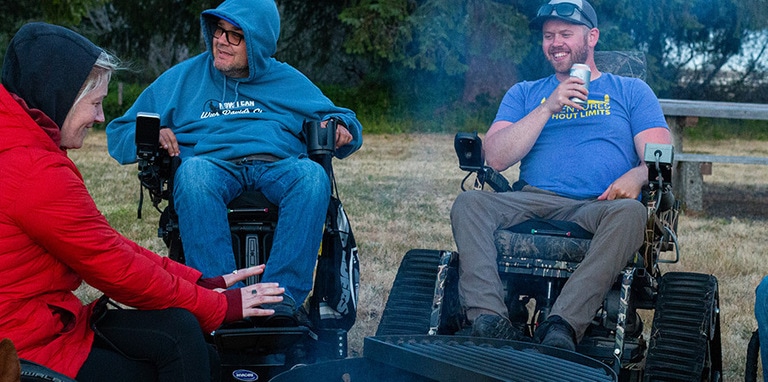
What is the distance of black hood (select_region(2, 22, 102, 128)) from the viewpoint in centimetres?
234

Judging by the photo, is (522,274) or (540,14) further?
(540,14)

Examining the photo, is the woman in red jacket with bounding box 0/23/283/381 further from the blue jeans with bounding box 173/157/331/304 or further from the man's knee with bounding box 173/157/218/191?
the man's knee with bounding box 173/157/218/191

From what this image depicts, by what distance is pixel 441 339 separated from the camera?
2850mm

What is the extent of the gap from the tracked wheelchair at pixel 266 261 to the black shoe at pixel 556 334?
779 mm

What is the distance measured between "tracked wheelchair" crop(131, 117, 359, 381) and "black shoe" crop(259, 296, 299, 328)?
0.03m

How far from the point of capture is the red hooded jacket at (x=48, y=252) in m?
2.22

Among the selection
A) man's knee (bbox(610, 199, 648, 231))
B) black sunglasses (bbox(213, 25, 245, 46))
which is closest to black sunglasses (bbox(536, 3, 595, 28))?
man's knee (bbox(610, 199, 648, 231))

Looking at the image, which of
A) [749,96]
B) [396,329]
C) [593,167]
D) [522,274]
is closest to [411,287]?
[396,329]

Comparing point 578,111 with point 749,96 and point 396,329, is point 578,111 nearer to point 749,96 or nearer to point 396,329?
point 396,329

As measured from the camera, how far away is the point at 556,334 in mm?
3162

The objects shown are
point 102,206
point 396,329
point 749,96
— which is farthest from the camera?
point 749,96

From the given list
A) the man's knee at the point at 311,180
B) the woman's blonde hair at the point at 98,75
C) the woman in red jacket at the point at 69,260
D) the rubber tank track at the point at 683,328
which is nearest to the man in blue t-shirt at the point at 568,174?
the rubber tank track at the point at 683,328

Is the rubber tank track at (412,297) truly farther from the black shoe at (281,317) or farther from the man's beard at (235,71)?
the man's beard at (235,71)

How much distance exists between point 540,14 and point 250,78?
3.94ft
